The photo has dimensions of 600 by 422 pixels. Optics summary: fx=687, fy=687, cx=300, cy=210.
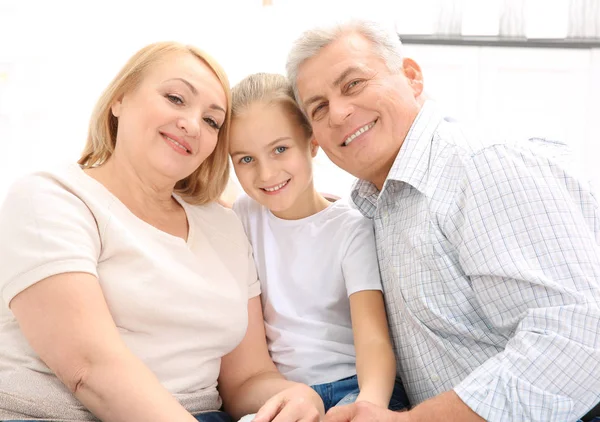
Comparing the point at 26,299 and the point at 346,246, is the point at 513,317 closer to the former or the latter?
Answer: the point at 346,246

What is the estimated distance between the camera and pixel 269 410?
1.36 m

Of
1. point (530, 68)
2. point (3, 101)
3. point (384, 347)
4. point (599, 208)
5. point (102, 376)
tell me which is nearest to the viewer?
point (102, 376)

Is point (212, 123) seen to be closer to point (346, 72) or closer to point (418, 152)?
point (346, 72)

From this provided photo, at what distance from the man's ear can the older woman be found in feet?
1.46

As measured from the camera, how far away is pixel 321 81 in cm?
160

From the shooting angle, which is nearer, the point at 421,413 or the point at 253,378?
the point at 421,413

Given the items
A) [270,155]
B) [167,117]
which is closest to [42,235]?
[167,117]

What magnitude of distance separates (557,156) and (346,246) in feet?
1.83

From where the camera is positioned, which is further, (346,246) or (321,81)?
(346,246)

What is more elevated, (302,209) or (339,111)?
(339,111)

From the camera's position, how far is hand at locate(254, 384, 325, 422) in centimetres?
135

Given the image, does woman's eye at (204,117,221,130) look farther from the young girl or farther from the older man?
the older man

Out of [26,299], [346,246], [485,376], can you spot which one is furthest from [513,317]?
[26,299]

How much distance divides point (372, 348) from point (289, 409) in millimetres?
266
